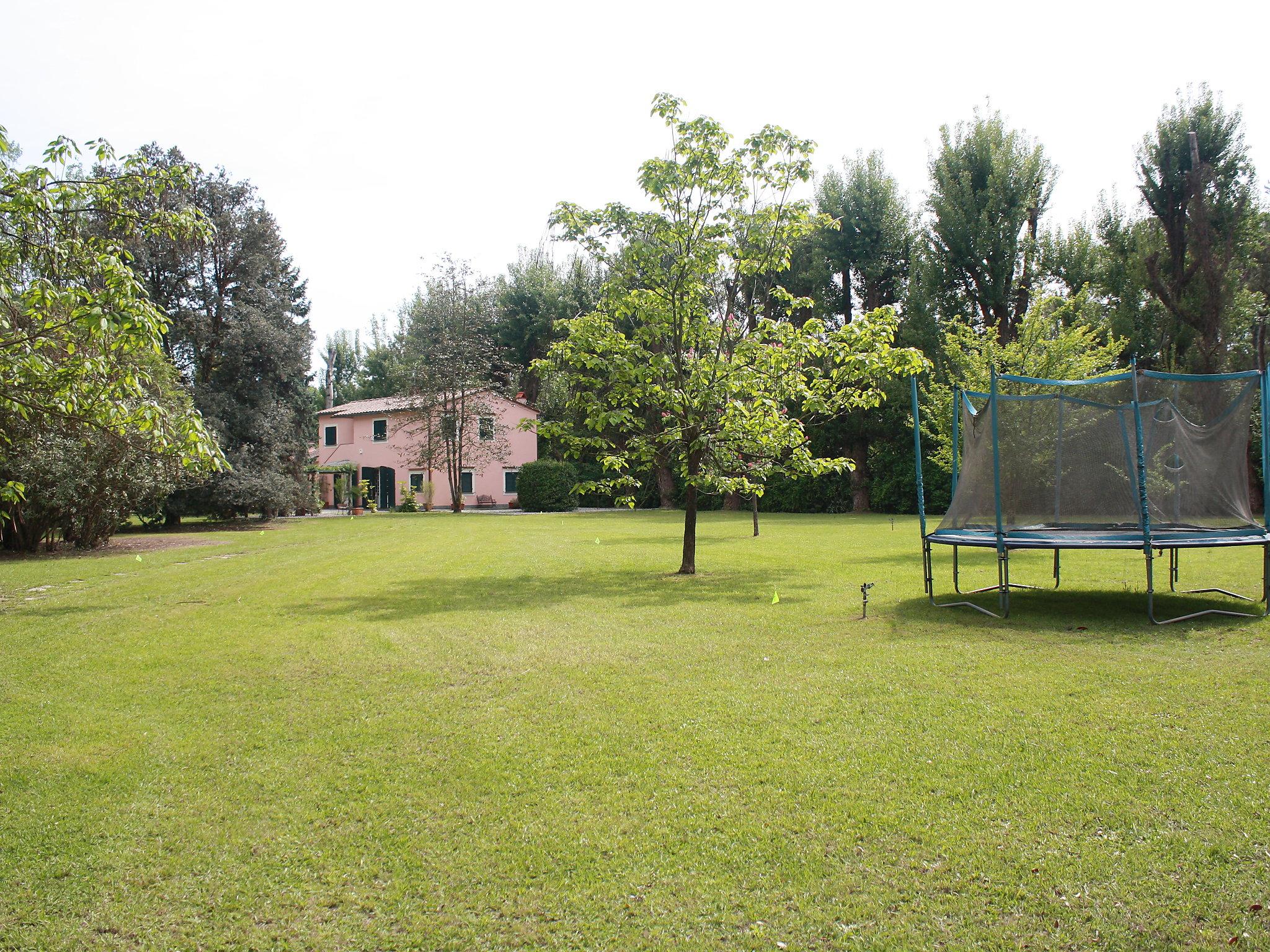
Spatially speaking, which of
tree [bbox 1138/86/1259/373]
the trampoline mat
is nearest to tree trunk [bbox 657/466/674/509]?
tree [bbox 1138/86/1259/373]

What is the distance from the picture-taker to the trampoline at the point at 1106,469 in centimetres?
854

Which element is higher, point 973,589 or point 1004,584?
point 1004,584

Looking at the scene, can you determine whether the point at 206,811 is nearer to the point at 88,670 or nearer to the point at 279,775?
the point at 279,775

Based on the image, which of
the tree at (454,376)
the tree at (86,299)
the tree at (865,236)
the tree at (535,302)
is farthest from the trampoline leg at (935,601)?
the tree at (535,302)

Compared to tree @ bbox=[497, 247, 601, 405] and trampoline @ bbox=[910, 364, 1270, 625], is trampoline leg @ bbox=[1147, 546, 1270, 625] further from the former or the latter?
tree @ bbox=[497, 247, 601, 405]

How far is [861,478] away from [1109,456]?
2435cm

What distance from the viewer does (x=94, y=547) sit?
17641 mm

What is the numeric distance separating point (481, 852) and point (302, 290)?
29622 mm

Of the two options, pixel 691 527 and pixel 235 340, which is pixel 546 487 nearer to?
pixel 235 340

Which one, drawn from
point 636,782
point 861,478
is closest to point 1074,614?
point 636,782

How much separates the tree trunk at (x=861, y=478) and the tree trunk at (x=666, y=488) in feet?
27.8

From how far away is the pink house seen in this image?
38062 millimetres

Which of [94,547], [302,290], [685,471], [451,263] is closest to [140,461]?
[94,547]

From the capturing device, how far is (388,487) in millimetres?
42688
